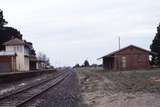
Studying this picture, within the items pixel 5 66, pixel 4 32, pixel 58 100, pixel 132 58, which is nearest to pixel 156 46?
pixel 132 58

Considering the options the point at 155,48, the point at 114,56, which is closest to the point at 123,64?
the point at 114,56

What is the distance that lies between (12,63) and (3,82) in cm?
3843

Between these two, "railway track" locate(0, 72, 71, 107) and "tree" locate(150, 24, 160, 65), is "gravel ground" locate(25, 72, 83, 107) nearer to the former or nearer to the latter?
"railway track" locate(0, 72, 71, 107)

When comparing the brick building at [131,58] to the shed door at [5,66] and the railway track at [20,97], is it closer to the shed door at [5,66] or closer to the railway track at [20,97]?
the shed door at [5,66]

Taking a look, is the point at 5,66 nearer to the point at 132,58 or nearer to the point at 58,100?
the point at 132,58

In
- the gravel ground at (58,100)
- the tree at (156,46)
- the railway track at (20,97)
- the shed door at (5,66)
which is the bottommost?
the gravel ground at (58,100)

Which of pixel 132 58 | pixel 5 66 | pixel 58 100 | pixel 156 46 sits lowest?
pixel 58 100

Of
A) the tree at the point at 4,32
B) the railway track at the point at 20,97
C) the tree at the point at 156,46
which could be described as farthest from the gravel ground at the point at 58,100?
the tree at the point at 4,32

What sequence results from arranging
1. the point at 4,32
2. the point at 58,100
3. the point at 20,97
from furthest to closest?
the point at 4,32
the point at 20,97
the point at 58,100

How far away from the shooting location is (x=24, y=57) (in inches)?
3637

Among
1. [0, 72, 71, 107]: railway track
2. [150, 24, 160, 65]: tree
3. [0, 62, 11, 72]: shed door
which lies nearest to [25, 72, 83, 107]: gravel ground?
[0, 72, 71, 107]: railway track

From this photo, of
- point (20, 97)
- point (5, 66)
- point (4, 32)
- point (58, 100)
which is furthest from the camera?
point (4, 32)

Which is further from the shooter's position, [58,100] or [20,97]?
[20,97]

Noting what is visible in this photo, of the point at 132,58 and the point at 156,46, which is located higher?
the point at 156,46
